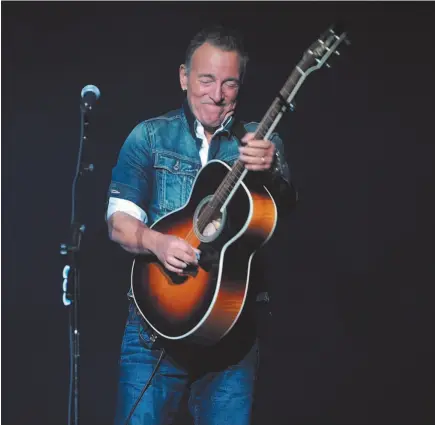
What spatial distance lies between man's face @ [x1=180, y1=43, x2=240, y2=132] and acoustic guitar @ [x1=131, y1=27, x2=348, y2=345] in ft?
0.68

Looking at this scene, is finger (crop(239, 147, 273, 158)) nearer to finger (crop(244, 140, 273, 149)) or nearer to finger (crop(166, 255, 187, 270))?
finger (crop(244, 140, 273, 149))

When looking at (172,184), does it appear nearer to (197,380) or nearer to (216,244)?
(216,244)

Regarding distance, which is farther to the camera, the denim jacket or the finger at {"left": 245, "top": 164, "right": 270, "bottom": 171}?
the denim jacket

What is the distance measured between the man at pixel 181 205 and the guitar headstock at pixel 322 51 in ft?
0.81

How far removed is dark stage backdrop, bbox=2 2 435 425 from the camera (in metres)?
2.86

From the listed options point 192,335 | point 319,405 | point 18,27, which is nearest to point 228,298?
point 192,335

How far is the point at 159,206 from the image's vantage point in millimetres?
2207

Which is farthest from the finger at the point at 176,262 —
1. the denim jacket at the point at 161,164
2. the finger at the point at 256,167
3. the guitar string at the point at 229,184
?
the finger at the point at 256,167

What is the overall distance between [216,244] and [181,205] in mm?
227

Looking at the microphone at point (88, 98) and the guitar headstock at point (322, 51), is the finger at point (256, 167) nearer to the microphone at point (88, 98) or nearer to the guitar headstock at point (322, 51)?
the guitar headstock at point (322, 51)

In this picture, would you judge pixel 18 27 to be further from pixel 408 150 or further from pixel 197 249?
pixel 408 150

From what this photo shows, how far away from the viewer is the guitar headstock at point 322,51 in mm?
1952

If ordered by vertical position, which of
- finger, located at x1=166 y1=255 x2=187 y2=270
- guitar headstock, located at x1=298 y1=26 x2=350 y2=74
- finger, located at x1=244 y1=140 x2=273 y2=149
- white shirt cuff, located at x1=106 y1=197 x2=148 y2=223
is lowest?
finger, located at x1=166 y1=255 x2=187 y2=270

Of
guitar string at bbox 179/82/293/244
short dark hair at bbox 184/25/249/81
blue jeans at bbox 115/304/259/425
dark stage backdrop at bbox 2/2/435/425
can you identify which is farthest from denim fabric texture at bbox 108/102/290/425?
dark stage backdrop at bbox 2/2/435/425
